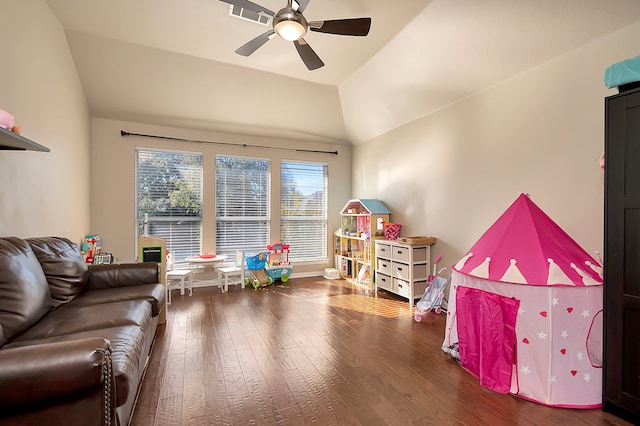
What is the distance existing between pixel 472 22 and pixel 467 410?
3245 mm

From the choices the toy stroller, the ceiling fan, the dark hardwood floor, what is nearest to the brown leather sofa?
the dark hardwood floor

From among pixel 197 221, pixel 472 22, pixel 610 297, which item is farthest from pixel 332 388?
pixel 197 221

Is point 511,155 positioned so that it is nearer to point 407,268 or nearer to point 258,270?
point 407,268

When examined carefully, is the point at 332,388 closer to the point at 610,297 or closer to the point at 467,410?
the point at 467,410

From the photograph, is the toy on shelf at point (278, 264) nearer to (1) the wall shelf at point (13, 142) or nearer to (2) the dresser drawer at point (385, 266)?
(2) the dresser drawer at point (385, 266)

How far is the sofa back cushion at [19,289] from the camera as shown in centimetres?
170

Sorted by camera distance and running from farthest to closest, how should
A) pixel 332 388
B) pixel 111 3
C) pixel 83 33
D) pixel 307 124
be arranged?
pixel 307 124
pixel 83 33
pixel 111 3
pixel 332 388

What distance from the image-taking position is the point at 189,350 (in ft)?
8.91

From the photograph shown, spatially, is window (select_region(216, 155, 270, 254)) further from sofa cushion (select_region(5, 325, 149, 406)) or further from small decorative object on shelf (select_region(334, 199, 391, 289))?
sofa cushion (select_region(5, 325, 149, 406))

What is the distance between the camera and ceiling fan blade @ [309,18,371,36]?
2377 mm

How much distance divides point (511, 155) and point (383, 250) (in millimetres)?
2136

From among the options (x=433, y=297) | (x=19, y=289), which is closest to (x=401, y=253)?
(x=433, y=297)

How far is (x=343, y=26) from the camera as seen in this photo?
2.44 metres

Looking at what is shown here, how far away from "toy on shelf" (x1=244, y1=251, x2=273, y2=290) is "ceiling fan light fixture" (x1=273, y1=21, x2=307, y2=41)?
142 inches
